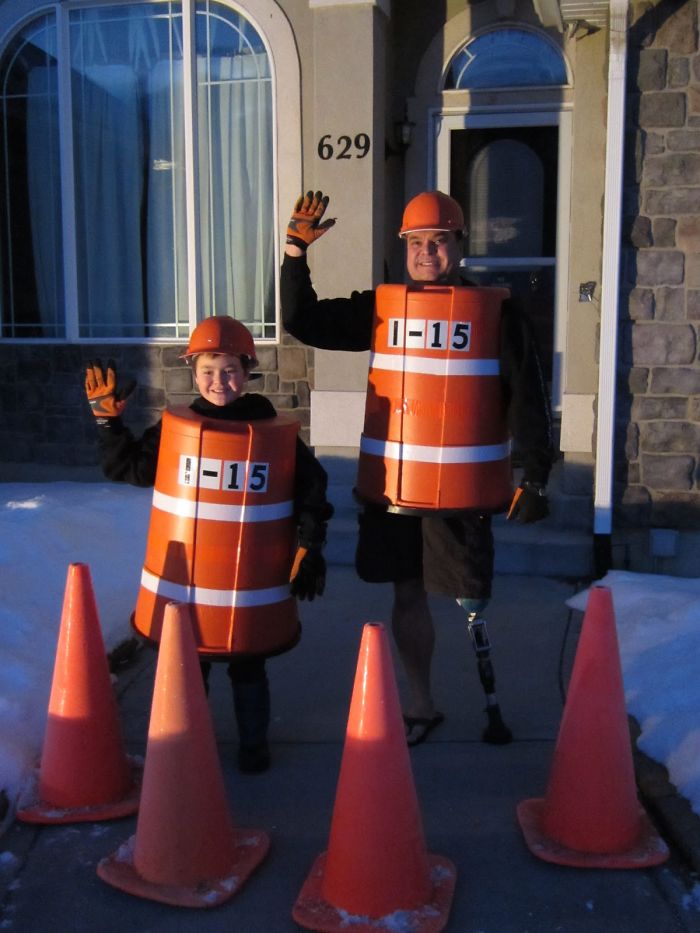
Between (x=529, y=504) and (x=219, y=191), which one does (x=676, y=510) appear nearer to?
(x=529, y=504)

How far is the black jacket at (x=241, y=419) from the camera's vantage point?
132 inches

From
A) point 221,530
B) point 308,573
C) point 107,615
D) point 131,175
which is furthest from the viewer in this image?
point 131,175

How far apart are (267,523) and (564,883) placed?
1406 mm

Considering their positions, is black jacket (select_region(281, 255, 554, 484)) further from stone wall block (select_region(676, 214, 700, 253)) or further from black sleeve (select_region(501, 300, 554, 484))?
stone wall block (select_region(676, 214, 700, 253))

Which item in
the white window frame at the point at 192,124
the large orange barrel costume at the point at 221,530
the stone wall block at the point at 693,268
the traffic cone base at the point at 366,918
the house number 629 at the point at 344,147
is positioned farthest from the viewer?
the white window frame at the point at 192,124

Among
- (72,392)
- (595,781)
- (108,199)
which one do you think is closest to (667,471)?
(595,781)

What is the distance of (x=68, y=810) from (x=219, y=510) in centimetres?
103

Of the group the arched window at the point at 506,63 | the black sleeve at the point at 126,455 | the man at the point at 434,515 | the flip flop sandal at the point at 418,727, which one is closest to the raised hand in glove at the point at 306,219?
the man at the point at 434,515

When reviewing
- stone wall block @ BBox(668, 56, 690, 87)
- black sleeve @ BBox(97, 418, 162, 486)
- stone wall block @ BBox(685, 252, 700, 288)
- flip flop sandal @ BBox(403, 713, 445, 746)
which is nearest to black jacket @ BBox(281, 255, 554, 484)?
black sleeve @ BBox(97, 418, 162, 486)

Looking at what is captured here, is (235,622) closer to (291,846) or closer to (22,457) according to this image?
(291,846)

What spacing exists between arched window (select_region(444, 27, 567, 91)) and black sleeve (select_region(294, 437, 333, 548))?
4.42 metres

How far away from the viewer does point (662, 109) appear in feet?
17.5

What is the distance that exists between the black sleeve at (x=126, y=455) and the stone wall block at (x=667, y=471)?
314 cm

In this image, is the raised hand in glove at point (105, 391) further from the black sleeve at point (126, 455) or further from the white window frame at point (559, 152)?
the white window frame at point (559, 152)
